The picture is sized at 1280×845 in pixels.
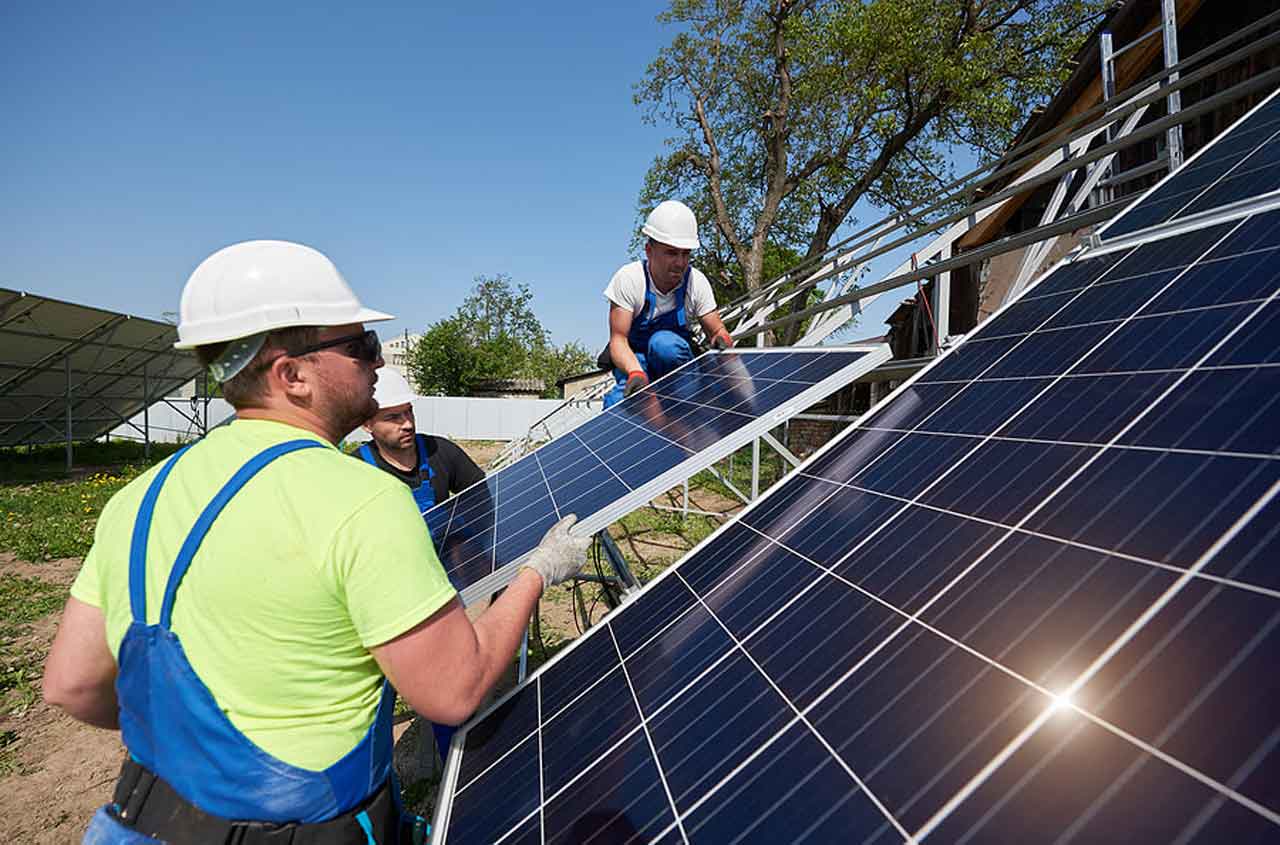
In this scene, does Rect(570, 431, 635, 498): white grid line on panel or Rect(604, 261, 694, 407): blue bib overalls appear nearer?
Rect(570, 431, 635, 498): white grid line on panel

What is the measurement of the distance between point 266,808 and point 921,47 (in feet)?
69.0

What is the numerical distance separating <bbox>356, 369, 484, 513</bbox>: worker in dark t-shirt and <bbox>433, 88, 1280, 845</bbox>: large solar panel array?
9.70ft

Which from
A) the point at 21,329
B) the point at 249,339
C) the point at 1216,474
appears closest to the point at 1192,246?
the point at 1216,474

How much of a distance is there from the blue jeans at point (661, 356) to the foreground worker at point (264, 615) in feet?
12.8

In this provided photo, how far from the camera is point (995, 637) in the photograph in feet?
4.37

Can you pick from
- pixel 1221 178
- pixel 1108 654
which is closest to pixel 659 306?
pixel 1221 178

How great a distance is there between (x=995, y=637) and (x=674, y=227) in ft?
13.5

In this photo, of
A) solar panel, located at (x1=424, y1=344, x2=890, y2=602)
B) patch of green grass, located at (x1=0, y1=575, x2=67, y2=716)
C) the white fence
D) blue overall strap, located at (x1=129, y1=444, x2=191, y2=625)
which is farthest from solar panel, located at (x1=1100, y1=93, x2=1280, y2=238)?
the white fence

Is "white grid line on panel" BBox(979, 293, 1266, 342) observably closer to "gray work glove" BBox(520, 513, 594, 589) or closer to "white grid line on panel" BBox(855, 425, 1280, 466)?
"white grid line on panel" BBox(855, 425, 1280, 466)

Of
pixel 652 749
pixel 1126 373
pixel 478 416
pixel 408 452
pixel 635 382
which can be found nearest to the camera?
pixel 652 749

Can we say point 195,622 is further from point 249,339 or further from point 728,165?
point 728,165

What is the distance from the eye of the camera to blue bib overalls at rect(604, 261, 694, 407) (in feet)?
18.4

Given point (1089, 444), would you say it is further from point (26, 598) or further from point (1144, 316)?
point (26, 598)

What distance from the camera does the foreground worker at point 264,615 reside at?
1.54m
